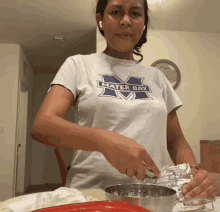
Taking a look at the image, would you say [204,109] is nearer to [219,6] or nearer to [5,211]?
[219,6]

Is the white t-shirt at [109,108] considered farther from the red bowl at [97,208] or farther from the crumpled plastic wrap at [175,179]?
the red bowl at [97,208]

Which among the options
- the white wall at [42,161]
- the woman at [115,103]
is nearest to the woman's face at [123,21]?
the woman at [115,103]

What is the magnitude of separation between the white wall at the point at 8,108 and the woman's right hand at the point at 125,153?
356 cm

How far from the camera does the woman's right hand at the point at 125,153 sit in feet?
1.43

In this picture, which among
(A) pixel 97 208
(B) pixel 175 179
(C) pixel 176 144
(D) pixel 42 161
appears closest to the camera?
(A) pixel 97 208

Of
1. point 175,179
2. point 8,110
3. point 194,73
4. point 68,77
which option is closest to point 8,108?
point 8,110

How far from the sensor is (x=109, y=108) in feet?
2.33

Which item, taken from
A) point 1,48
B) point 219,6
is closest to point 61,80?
point 219,6

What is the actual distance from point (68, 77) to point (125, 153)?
0.35 meters

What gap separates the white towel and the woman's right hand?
119 millimetres

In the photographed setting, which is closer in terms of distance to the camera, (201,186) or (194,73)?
(201,186)

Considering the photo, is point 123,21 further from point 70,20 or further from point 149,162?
point 70,20

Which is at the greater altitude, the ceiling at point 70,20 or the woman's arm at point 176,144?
the ceiling at point 70,20

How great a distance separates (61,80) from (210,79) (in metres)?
2.97
